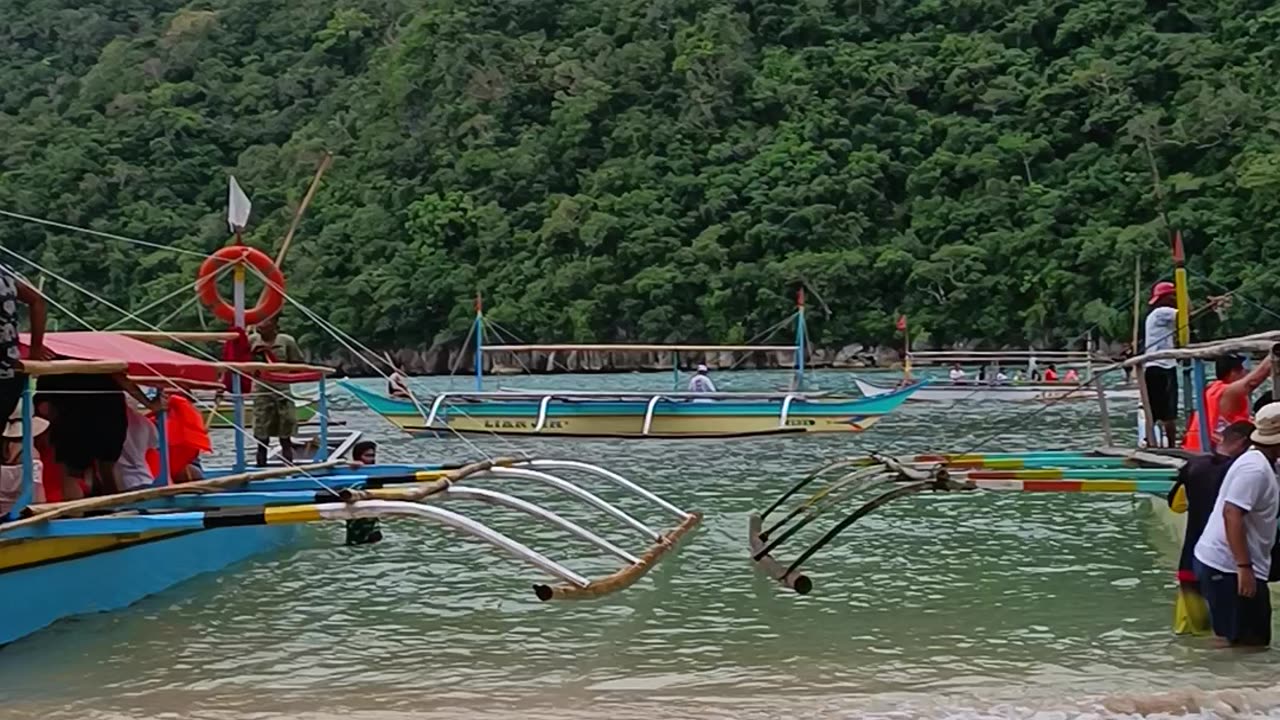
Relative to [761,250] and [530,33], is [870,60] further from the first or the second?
[530,33]

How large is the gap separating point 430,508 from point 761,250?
205 ft

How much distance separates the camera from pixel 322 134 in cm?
8431

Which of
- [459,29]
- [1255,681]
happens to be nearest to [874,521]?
[1255,681]

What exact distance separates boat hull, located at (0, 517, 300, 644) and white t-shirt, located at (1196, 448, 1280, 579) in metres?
6.39

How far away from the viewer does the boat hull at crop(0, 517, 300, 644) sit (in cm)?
807

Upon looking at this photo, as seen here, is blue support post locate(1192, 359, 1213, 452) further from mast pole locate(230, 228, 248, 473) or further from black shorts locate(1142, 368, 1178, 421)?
mast pole locate(230, 228, 248, 473)

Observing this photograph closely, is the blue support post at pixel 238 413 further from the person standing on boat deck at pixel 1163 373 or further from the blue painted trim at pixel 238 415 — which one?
the person standing on boat deck at pixel 1163 373

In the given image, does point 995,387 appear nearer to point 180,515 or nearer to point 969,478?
point 969,478

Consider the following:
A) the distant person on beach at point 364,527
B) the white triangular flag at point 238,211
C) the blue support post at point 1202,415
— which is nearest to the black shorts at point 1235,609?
the blue support post at point 1202,415

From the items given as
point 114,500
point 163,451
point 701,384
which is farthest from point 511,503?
point 701,384

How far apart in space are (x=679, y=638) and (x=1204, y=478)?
3173 mm

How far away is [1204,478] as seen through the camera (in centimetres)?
756

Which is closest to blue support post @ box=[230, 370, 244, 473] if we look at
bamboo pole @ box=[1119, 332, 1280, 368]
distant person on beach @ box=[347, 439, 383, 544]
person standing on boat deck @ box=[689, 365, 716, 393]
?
distant person on beach @ box=[347, 439, 383, 544]

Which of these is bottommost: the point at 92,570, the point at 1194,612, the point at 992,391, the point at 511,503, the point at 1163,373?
the point at 1194,612
